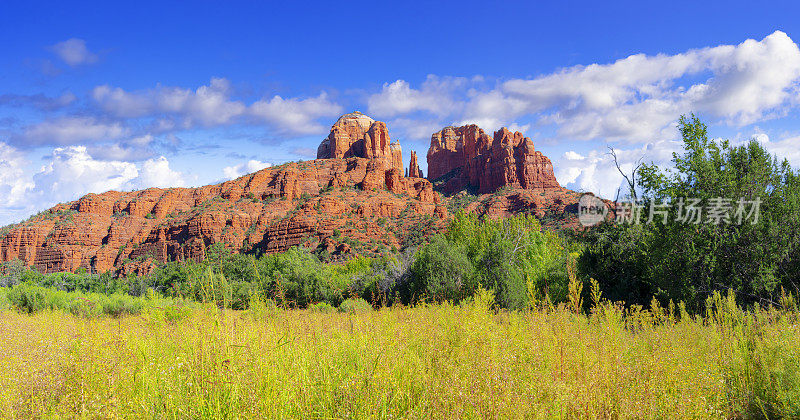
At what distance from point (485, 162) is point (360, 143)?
4385 cm

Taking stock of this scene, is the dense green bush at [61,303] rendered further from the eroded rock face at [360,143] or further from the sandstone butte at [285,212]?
the eroded rock face at [360,143]

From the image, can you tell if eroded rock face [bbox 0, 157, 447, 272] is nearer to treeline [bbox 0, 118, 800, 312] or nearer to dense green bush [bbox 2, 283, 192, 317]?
treeline [bbox 0, 118, 800, 312]

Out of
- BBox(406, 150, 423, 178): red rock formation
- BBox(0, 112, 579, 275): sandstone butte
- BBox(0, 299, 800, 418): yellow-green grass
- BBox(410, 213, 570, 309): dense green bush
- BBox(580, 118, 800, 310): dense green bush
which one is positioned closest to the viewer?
BBox(0, 299, 800, 418): yellow-green grass

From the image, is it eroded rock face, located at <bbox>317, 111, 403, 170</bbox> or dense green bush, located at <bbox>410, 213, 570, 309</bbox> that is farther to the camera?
eroded rock face, located at <bbox>317, 111, 403, 170</bbox>

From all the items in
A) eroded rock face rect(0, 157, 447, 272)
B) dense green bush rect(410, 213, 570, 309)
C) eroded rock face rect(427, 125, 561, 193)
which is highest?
eroded rock face rect(427, 125, 561, 193)

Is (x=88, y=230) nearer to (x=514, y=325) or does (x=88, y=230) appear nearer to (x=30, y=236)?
(x=30, y=236)

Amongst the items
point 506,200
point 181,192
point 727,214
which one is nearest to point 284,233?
point 181,192

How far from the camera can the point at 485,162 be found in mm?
113438

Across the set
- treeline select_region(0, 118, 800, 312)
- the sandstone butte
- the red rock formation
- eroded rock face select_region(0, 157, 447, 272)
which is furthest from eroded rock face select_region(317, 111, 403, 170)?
treeline select_region(0, 118, 800, 312)

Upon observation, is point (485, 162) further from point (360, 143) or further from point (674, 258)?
point (674, 258)

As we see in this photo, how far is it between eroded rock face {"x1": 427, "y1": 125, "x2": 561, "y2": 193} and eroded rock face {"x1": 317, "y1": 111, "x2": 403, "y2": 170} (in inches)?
700

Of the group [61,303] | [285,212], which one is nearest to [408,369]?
[61,303]

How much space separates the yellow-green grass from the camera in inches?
101

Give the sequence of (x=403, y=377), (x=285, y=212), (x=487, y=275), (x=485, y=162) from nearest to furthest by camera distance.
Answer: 1. (x=403, y=377)
2. (x=487, y=275)
3. (x=285, y=212)
4. (x=485, y=162)
